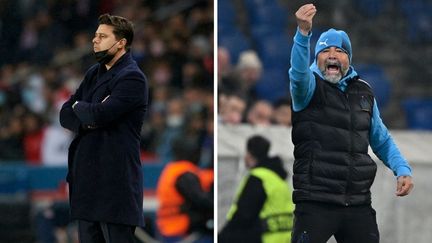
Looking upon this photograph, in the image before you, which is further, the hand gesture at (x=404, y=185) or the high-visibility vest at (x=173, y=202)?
the high-visibility vest at (x=173, y=202)

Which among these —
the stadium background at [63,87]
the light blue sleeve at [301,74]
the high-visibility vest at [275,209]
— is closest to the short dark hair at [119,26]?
the light blue sleeve at [301,74]

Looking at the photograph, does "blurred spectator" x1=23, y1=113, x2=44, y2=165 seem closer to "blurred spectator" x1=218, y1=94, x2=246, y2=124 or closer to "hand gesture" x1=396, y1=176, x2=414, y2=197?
"blurred spectator" x1=218, y1=94, x2=246, y2=124

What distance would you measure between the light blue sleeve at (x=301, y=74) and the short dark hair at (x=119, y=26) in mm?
644

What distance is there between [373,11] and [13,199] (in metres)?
5.09

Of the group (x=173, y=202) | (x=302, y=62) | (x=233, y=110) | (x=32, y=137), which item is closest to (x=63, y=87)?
(x=32, y=137)

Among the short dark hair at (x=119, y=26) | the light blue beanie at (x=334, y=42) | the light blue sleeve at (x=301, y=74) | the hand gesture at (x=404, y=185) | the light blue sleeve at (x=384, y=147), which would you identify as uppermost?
the short dark hair at (x=119, y=26)

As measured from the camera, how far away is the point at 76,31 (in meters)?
12.6

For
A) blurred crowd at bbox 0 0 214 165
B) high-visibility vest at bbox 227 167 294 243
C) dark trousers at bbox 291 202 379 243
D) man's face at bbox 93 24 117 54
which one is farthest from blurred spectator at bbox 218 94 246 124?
blurred crowd at bbox 0 0 214 165

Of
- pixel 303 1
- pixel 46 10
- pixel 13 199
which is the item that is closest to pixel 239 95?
pixel 303 1

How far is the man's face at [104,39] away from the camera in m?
4.37

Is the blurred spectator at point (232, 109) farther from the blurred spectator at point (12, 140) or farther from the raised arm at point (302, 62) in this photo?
the blurred spectator at point (12, 140)

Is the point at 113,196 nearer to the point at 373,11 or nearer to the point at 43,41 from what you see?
the point at 373,11

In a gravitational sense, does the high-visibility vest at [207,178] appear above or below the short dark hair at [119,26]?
below

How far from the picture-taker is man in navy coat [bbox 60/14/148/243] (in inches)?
167
